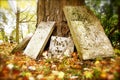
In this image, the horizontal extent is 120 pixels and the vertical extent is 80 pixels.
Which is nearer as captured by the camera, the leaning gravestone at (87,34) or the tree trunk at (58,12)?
the leaning gravestone at (87,34)

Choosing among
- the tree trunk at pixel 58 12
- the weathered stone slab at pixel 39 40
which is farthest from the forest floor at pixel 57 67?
the tree trunk at pixel 58 12

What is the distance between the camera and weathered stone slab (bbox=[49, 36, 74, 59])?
5.69 metres

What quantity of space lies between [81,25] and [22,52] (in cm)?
207

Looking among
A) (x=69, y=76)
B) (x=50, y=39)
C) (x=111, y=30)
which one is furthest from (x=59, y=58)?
(x=111, y=30)

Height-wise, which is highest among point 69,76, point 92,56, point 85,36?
point 85,36

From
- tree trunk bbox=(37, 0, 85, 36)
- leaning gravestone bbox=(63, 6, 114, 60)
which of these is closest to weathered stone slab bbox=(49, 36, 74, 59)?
tree trunk bbox=(37, 0, 85, 36)

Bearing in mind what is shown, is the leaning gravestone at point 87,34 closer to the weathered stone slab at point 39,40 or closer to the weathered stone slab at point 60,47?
the weathered stone slab at point 60,47

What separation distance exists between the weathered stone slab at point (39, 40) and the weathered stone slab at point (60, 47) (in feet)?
0.75

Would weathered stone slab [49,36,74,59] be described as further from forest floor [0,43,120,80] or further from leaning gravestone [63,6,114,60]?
leaning gravestone [63,6,114,60]

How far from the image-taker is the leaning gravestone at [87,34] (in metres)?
4.92

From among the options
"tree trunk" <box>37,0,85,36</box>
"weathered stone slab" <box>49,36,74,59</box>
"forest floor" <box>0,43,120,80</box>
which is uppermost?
"tree trunk" <box>37,0,85,36</box>

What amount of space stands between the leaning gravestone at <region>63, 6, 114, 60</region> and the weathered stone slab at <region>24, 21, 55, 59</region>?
28.0 inches

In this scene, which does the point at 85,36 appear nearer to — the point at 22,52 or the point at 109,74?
the point at 22,52

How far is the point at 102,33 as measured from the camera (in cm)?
538
